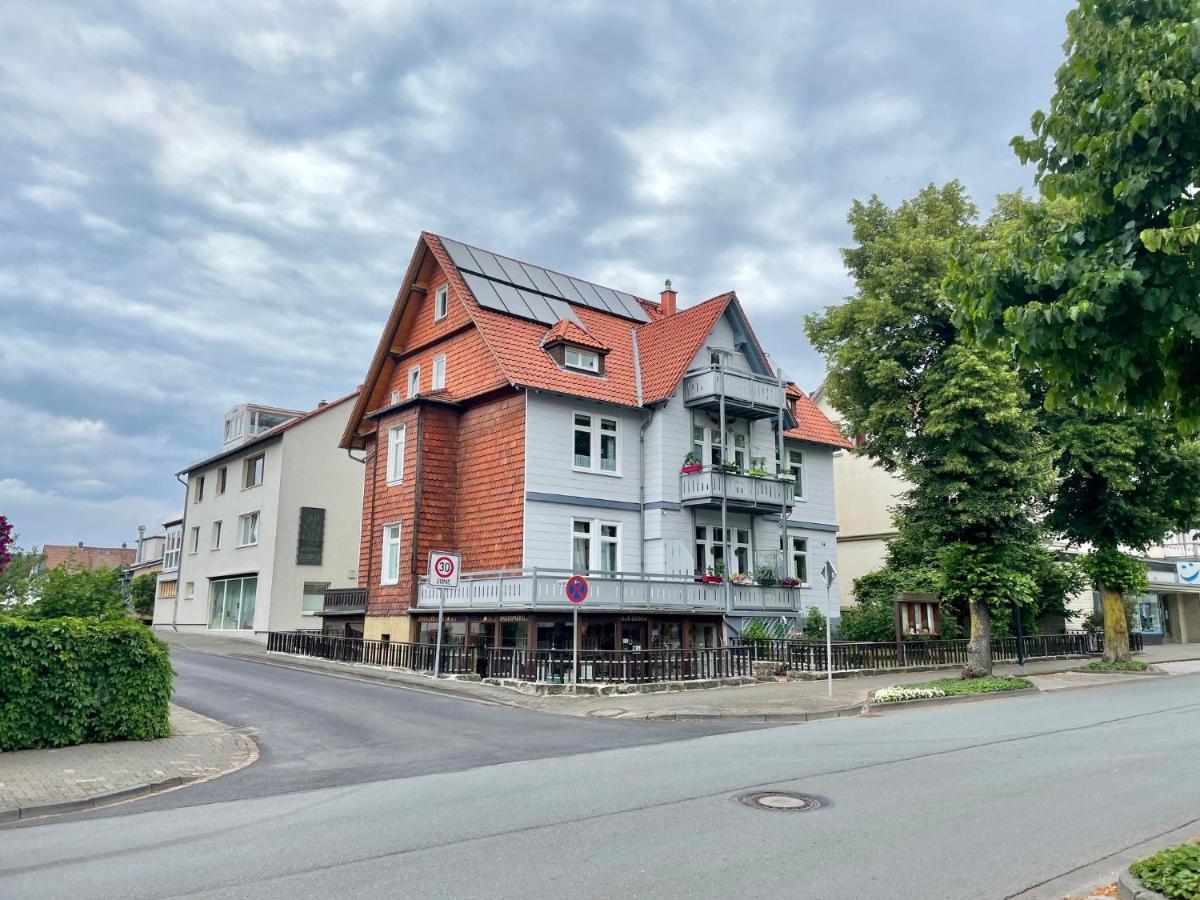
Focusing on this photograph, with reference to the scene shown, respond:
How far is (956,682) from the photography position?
21.5 m

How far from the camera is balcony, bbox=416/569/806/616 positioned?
74.8 feet

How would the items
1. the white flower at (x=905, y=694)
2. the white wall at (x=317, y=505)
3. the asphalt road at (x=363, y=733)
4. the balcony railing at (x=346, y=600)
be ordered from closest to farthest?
the asphalt road at (x=363, y=733), the white flower at (x=905, y=694), the balcony railing at (x=346, y=600), the white wall at (x=317, y=505)

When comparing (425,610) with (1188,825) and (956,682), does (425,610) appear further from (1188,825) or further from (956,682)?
(1188,825)

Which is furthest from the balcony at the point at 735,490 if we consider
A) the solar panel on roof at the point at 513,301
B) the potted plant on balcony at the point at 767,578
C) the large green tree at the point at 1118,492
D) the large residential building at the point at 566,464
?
the large green tree at the point at 1118,492

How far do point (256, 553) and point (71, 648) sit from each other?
28438 mm

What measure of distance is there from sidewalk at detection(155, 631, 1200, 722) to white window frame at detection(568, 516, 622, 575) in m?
6.79

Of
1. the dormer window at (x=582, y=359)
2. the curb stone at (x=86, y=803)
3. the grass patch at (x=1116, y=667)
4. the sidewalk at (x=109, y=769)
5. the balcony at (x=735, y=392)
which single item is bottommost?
the curb stone at (x=86, y=803)

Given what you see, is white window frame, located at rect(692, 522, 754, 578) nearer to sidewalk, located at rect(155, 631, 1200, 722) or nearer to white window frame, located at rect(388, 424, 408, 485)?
sidewalk, located at rect(155, 631, 1200, 722)

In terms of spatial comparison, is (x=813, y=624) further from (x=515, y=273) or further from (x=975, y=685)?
(x=515, y=273)

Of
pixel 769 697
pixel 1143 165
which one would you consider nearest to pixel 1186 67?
pixel 1143 165

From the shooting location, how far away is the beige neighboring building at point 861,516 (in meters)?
43.5

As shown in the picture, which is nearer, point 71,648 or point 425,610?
point 71,648

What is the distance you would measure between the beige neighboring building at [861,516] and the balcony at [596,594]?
17.0 meters

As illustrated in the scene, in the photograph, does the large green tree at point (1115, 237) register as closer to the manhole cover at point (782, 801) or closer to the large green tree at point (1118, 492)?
the manhole cover at point (782, 801)
